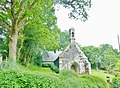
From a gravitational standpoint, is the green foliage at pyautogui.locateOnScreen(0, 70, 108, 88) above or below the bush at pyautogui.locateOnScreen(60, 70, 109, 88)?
above

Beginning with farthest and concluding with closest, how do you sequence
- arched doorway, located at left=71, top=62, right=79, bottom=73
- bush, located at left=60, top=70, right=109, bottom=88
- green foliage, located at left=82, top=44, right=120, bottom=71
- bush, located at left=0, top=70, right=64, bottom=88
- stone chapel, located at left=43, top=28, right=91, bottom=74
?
green foliage, located at left=82, top=44, right=120, bottom=71, arched doorway, located at left=71, top=62, right=79, bottom=73, stone chapel, located at left=43, top=28, right=91, bottom=74, bush, located at left=60, top=70, right=109, bottom=88, bush, located at left=0, top=70, right=64, bottom=88

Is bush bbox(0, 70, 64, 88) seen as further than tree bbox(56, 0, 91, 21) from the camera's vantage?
No

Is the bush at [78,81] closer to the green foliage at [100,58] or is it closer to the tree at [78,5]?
the tree at [78,5]

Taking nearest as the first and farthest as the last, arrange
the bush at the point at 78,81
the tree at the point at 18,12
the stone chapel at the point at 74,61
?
1. the bush at the point at 78,81
2. the tree at the point at 18,12
3. the stone chapel at the point at 74,61

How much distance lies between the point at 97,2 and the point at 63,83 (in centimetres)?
985

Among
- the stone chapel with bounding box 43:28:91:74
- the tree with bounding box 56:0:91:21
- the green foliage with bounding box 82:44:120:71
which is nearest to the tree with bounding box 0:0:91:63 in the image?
the tree with bounding box 56:0:91:21

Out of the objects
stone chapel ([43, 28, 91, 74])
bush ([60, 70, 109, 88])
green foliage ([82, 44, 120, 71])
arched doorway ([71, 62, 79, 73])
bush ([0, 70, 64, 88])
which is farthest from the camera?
green foliage ([82, 44, 120, 71])

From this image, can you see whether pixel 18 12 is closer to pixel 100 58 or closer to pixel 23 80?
pixel 23 80

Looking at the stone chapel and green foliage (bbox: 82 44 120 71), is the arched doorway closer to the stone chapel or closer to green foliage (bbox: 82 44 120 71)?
the stone chapel

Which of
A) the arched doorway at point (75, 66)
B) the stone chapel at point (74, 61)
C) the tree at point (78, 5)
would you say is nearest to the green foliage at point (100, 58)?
the arched doorway at point (75, 66)

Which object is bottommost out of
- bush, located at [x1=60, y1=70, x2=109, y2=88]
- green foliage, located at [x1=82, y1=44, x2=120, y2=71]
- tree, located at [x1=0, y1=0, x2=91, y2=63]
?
bush, located at [x1=60, y1=70, x2=109, y2=88]

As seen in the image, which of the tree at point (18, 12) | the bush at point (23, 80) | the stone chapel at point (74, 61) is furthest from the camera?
the stone chapel at point (74, 61)

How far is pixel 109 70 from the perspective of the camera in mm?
53312

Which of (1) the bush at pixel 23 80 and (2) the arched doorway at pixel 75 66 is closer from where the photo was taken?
(1) the bush at pixel 23 80
